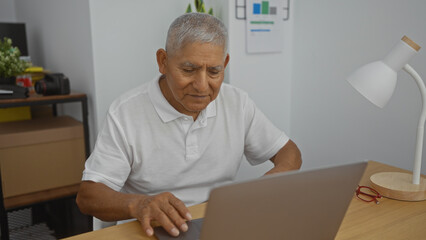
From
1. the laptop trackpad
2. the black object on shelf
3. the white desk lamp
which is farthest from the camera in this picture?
the black object on shelf

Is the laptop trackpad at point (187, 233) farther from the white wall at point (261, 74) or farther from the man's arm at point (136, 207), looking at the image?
the white wall at point (261, 74)

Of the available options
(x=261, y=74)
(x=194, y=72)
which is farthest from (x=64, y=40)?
(x=194, y=72)

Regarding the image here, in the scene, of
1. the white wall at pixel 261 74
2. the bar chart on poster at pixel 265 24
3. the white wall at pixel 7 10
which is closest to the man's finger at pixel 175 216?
the white wall at pixel 261 74

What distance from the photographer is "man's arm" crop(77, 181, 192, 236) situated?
880mm

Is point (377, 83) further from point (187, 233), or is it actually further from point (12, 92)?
point (12, 92)

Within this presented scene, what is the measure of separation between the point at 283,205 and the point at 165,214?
0.35 meters

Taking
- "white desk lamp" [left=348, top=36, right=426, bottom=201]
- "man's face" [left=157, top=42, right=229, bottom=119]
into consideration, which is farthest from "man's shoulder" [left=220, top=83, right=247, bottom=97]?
"white desk lamp" [left=348, top=36, right=426, bottom=201]

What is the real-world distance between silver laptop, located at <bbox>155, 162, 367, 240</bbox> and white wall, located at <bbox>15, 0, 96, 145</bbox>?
1612mm

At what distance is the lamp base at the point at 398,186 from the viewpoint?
1115 mm

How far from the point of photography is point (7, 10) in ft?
10.8

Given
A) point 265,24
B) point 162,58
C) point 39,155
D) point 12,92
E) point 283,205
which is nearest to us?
point 283,205

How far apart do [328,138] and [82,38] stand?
1.53 metres

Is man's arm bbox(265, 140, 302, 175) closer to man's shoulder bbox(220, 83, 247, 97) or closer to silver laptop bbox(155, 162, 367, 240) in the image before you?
man's shoulder bbox(220, 83, 247, 97)

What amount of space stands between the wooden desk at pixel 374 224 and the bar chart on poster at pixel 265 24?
1.28 meters
